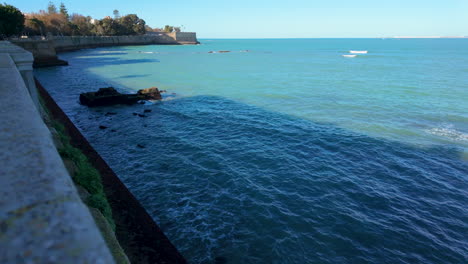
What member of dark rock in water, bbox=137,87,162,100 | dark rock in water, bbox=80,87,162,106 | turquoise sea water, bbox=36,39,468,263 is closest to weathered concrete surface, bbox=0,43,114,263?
turquoise sea water, bbox=36,39,468,263

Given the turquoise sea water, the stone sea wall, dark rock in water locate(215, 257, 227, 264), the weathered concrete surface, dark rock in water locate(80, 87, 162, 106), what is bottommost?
dark rock in water locate(215, 257, 227, 264)

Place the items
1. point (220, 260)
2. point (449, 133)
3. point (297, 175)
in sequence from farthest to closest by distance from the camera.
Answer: point (449, 133) < point (297, 175) < point (220, 260)

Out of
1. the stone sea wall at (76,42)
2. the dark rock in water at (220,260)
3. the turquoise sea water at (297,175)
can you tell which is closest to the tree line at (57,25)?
the stone sea wall at (76,42)

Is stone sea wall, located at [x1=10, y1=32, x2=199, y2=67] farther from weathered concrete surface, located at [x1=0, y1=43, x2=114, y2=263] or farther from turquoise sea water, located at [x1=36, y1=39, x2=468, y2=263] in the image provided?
weathered concrete surface, located at [x1=0, y1=43, x2=114, y2=263]

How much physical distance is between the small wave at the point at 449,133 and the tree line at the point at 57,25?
78369 millimetres

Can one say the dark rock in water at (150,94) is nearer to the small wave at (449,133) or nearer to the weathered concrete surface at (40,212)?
the small wave at (449,133)

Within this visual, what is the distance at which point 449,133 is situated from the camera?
22.6m

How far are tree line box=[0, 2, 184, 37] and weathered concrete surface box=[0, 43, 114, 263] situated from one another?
76836 millimetres

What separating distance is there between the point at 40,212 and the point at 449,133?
28300 millimetres

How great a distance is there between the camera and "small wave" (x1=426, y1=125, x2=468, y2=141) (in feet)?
70.8

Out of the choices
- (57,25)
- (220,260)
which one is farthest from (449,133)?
(57,25)

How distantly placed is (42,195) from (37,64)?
6848 centimetres

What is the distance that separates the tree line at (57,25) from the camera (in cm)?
6109

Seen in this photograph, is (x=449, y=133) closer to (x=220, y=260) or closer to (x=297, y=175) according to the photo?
(x=297, y=175)
